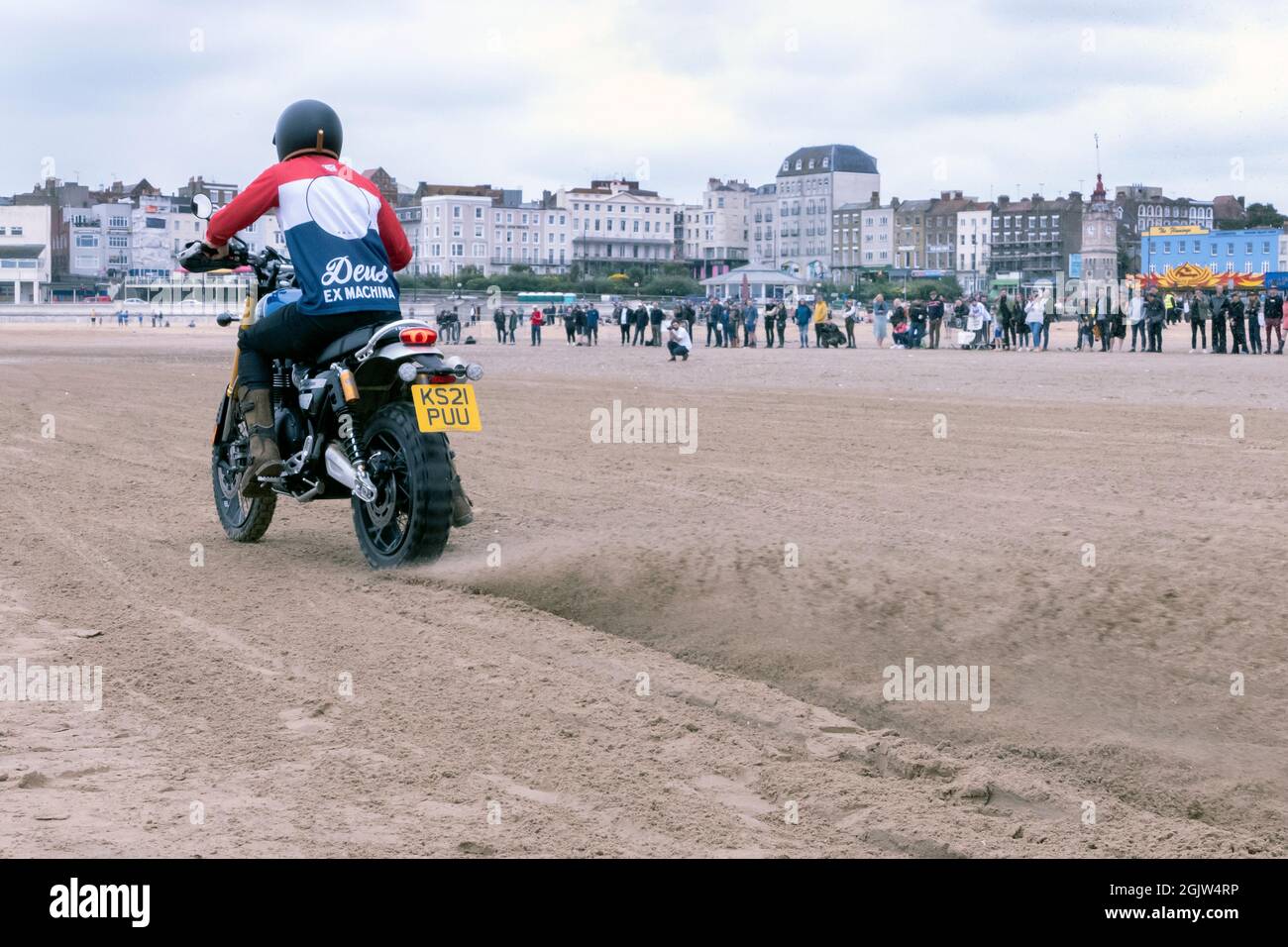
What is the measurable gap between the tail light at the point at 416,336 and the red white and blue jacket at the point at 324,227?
1.27ft

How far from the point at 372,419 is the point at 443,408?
553 millimetres

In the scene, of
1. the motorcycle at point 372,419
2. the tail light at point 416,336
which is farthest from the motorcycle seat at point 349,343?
the tail light at point 416,336

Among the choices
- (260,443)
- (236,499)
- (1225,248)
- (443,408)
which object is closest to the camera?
(443,408)

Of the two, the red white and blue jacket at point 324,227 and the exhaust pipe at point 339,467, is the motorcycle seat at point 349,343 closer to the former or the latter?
the red white and blue jacket at point 324,227

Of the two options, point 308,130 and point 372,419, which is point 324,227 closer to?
point 308,130

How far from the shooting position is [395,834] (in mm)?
4000

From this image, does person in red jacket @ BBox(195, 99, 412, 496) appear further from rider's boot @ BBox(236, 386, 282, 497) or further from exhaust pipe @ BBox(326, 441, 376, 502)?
exhaust pipe @ BBox(326, 441, 376, 502)

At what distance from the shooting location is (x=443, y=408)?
287 inches

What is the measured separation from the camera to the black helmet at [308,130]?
25.8ft

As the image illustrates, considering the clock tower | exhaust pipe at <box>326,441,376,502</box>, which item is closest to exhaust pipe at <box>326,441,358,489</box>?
exhaust pipe at <box>326,441,376,502</box>

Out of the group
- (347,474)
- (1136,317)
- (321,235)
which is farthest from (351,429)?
(1136,317)

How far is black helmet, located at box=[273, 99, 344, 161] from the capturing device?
310 inches
